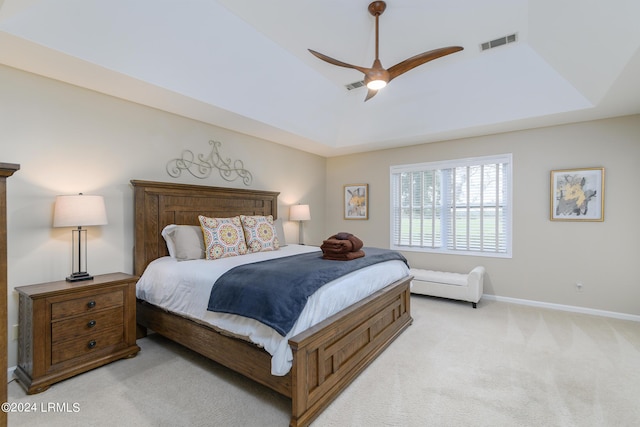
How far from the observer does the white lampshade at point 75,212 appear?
2.48 m

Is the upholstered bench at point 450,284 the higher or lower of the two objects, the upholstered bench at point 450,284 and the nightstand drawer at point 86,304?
the lower

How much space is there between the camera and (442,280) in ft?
14.1

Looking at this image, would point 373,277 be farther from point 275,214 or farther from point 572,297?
point 572,297

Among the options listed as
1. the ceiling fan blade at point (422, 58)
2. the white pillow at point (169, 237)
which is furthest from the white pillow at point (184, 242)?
the ceiling fan blade at point (422, 58)

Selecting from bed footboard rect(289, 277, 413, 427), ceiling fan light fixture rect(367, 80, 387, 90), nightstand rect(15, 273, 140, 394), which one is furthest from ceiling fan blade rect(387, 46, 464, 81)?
nightstand rect(15, 273, 140, 394)

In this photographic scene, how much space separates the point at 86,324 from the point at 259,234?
1818 mm

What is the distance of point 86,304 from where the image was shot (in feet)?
8.05

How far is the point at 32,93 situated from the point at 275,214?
302 cm

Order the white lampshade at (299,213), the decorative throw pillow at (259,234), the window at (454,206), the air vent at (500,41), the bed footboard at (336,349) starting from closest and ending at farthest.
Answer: the bed footboard at (336,349)
the air vent at (500,41)
the decorative throw pillow at (259,234)
the window at (454,206)
the white lampshade at (299,213)

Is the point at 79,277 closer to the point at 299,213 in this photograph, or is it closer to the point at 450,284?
the point at 299,213

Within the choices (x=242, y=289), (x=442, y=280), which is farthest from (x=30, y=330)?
(x=442, y=280)

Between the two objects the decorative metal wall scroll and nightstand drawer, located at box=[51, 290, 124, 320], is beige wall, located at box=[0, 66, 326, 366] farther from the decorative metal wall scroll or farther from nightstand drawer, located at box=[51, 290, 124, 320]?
nightstand drawer, located at box=[51, 290, 124, 320]

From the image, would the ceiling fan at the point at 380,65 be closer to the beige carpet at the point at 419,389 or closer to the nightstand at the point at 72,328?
the beige carpet at the point at 419,389

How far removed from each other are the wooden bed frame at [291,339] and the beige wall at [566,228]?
6.39ft
